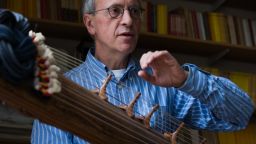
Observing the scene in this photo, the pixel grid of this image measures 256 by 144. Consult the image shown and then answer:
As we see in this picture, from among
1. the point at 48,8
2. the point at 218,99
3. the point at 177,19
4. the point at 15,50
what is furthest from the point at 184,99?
the point at 177,19

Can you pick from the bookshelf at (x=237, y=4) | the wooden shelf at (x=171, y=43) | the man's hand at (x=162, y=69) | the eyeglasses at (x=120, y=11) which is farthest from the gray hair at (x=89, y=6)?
the bookshelf at (x=237, y=4)

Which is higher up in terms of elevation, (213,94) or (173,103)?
(213,94)

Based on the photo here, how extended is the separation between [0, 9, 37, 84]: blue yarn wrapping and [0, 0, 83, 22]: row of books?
1611 mm

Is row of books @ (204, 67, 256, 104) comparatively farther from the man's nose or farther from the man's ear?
the man's nose

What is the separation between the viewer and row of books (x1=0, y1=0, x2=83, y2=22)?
2184 millimetres

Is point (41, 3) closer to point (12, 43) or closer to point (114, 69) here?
point (114, 69)

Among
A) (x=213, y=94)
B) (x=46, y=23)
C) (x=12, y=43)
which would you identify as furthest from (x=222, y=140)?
(x=12, y=43)

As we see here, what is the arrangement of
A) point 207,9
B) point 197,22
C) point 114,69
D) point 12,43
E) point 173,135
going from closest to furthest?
point 12,43 < point 173,135 < point 114,69 < point 197,22 < point 207,9

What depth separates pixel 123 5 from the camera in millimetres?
1493

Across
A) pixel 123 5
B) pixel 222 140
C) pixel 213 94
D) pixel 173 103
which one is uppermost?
pixel 123 5

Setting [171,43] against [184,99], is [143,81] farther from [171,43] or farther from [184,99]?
[171,43]

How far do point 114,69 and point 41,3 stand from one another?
0.85 metres

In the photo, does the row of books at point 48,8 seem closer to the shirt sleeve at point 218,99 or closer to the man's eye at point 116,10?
the man's eye at point 116,10

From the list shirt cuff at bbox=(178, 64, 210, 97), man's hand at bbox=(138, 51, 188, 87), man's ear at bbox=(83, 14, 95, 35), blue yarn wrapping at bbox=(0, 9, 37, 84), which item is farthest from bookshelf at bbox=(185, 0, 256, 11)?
blue yarn wrapping at bbox=(0, 9, 37, 84)
